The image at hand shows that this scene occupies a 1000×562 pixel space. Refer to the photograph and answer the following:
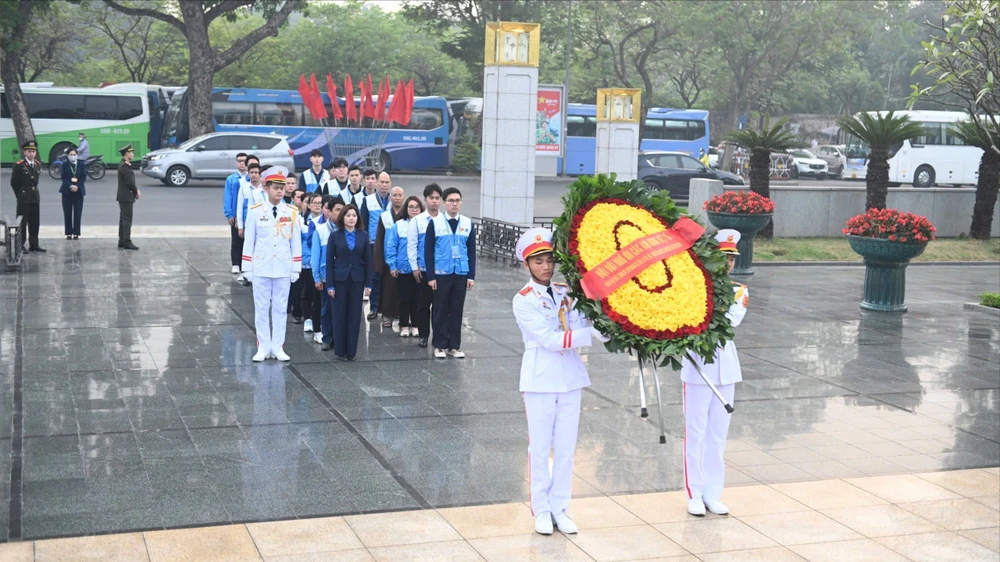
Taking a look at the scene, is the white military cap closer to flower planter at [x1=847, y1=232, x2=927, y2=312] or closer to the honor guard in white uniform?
the honor guard in white uniform

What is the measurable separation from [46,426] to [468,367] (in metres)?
3.93

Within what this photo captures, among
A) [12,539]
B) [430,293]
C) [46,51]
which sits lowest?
[12,539]

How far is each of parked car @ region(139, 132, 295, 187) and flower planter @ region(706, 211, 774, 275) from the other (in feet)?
56.3

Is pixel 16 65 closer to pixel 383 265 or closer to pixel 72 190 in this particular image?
pixel 72 190

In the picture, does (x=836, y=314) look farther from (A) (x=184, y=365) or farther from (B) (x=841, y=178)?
(B) (x=841, y=178)

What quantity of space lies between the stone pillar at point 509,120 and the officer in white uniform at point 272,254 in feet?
30.0

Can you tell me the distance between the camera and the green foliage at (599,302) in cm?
579

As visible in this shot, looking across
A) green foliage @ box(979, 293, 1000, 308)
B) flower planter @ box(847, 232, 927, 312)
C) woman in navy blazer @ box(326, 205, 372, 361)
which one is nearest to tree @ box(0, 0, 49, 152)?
woman in navy blazer @ box(326, 205, 372, 361)

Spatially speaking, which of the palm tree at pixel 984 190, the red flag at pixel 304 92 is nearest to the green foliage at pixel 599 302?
the palm tree at pixel 984 190

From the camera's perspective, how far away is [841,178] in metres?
49.4

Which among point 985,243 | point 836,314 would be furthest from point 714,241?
point 985,243

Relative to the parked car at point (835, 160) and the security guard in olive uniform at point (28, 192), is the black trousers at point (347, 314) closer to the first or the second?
the security guard in olive uniform at point (28, 192)

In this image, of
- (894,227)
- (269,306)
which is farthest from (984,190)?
(269,306)

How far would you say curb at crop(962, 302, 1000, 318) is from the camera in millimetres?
14609
